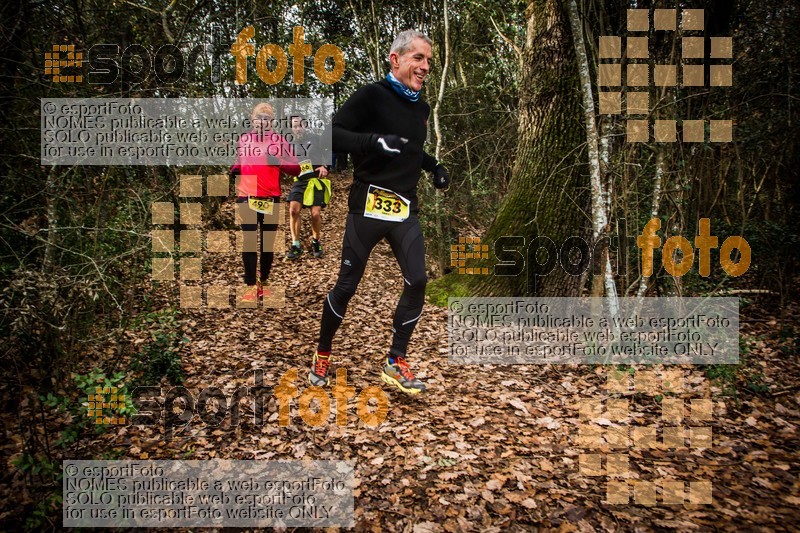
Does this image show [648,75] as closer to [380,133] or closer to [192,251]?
[380,133]

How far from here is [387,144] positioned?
2.98m

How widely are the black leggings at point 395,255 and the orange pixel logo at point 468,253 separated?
2408 millimetres

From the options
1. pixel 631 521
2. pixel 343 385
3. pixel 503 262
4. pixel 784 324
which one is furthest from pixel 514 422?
pixel 784 324

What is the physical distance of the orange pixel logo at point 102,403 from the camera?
3.01m

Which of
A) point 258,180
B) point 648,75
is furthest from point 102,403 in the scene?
point 648,75

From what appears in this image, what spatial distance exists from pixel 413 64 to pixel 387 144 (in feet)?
2.34

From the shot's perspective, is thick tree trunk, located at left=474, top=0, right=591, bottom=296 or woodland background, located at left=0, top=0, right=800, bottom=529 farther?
thick tree trunk, located at left=474, top=0, right=591, bottom=296

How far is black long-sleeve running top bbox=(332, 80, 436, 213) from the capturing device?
10.4 feet

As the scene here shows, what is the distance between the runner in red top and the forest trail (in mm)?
1385

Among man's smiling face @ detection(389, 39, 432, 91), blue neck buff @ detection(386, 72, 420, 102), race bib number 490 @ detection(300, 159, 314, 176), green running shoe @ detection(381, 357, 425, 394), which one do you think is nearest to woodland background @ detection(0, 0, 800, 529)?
green running shoe @ detection(381, 357, 425, 394)

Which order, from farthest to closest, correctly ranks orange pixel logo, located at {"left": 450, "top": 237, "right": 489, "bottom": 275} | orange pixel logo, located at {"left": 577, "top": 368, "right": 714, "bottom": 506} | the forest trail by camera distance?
orange pixel logo, located at {"left": 450, "top": 237, "right": 489, "bottom": 275} → orange pixel logo, located at {"left": 577, "top": 368, "right": 714, "bottom": 506} → the forest trail

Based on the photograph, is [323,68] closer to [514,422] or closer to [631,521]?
[514,422]

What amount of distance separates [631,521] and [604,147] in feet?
11.6

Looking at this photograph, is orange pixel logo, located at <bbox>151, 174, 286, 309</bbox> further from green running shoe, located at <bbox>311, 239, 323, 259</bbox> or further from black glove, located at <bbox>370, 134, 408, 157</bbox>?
black glove, located at <bbox>370, 134, 408, 157</bbox>
